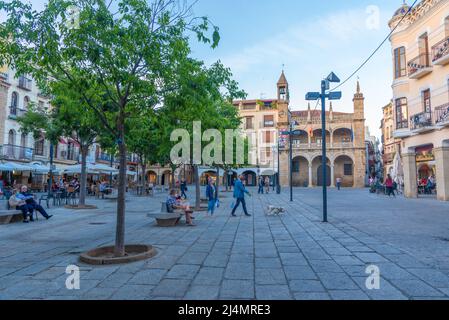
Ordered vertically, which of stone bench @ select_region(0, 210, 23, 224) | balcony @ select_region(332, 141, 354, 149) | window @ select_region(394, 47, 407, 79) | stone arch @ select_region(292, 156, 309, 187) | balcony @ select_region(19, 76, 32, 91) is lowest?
stone bench @ select_region(0, 210, 23, 224)

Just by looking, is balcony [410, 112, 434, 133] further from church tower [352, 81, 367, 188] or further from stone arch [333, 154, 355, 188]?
stone arch [333, 154, 355, 188]

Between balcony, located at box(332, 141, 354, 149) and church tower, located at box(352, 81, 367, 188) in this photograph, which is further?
balcony, located at box(332, 141, 354, 149)

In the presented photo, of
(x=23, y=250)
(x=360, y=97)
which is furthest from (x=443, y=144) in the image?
(x=360, y=97)

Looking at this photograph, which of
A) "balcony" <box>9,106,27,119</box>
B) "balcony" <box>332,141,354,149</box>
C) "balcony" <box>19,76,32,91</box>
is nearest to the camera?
"balcony" <box>9,106,27,119</box>

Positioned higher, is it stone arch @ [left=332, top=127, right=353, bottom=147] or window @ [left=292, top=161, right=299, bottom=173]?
stone arch @ [left=332, top=127, right=353, bottom=147]

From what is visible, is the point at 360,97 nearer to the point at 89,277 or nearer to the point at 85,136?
the point at 85,136

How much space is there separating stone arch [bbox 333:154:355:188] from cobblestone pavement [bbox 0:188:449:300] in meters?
43.6

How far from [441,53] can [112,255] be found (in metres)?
20.1

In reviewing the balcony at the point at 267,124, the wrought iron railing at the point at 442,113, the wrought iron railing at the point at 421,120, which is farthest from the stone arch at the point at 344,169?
the wrought iron railing at the point at 442,113

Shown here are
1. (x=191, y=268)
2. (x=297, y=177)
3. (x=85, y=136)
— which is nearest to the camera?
(x=191, y=268)

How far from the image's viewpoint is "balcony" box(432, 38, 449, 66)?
1819 centimetres

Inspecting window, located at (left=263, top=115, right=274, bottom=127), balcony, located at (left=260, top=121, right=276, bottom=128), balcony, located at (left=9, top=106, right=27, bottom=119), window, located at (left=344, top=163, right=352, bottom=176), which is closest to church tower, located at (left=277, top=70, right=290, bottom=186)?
window, located at (left=263, top=115, right=274, bottom=127)
